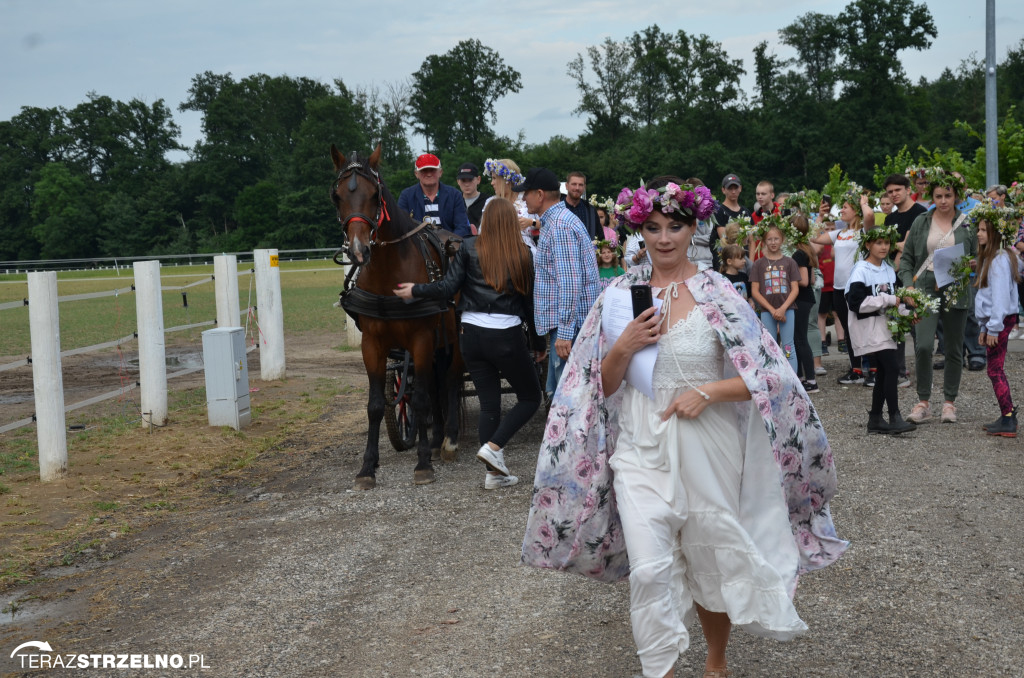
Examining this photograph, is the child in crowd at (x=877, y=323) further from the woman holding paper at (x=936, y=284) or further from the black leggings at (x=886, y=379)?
the woman holding paper at (x=936, y=284)

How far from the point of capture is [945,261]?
895 centimetres

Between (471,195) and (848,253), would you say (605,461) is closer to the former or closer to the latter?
(471,195)

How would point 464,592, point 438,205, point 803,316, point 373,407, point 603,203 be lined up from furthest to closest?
point 603,203 < point 803,316 < point 438,205 < point 373,407 < point 464,592

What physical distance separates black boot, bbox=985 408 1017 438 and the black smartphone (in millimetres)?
5958

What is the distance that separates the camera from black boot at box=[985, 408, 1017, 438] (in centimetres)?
847

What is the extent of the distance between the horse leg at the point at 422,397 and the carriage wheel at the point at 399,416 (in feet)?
2.31

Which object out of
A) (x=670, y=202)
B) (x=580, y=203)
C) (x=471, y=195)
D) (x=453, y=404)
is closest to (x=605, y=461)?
(x=670, y=202)

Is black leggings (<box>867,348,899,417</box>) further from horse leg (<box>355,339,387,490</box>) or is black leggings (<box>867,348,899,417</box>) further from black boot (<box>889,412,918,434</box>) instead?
horse leg (<box>355,339,387,490</box>)

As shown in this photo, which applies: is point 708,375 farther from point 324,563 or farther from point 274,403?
point 274,403

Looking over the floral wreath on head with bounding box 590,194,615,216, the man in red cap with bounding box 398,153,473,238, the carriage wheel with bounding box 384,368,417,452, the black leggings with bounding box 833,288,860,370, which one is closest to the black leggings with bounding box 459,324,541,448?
the carriage wheel with bounding box 384,368,417,452

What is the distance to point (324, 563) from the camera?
19.2ft

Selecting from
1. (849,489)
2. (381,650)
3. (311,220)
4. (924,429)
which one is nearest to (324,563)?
(381,650)

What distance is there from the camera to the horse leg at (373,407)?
7.78 meters

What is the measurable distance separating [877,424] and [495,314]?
12.1ft
